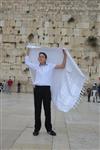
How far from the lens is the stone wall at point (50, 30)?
2683 cm

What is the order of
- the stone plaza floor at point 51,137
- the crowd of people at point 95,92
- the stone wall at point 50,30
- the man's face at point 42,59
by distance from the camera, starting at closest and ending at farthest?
the stone plaza floor at point 51,137, the man's face at point 42,59, the crowd of people at point 95,92, the stone wall at point 50,30

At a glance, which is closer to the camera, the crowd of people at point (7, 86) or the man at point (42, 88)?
the man at point (42, 88)

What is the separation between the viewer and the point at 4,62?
27812 millimetres

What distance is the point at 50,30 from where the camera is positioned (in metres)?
27.2

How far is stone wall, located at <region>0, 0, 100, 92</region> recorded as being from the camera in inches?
1056

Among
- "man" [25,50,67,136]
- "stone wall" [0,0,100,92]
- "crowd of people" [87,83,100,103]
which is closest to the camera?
"man" [25,50,67,136]

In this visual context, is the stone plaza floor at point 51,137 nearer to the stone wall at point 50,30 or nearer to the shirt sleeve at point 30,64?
the shirt sleeve at point 30,64

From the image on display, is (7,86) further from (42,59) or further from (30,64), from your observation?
(42,59)

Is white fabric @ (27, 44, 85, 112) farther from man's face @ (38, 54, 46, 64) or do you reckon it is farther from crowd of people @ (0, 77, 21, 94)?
crowd of people @ (0, 77, 21, 94)

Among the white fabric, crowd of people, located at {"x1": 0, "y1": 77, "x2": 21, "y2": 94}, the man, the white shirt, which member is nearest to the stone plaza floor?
the man

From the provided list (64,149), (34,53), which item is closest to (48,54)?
(34,53)

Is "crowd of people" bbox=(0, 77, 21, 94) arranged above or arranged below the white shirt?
below

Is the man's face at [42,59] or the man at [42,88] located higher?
the man's face at [42,59]

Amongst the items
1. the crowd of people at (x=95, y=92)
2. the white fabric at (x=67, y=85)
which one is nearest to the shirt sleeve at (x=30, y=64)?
the white fabric at (x=67, y=85)
